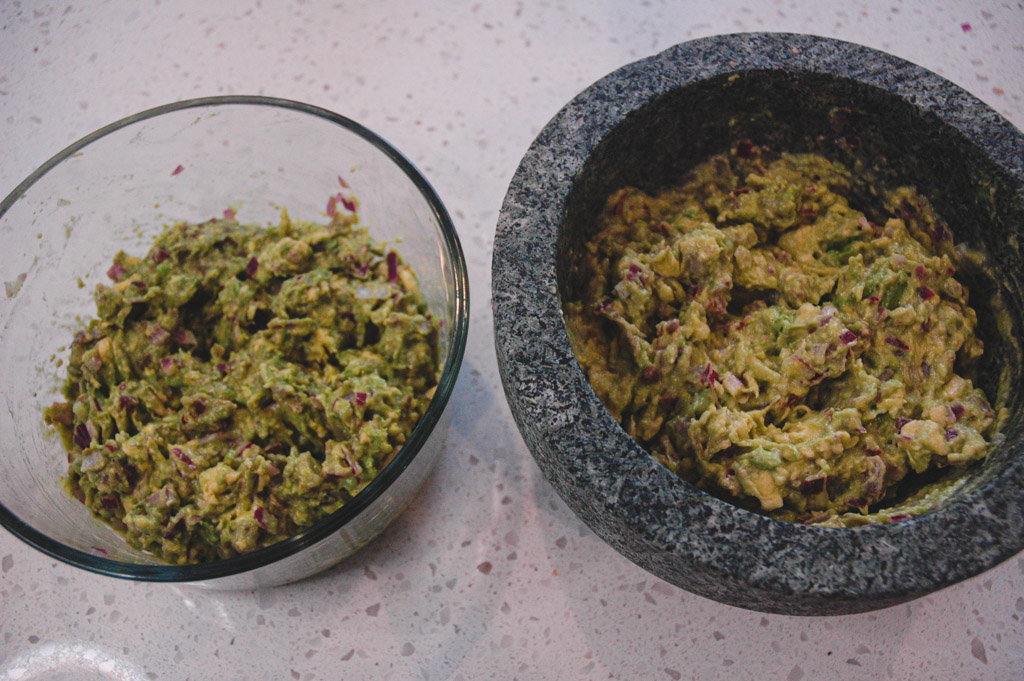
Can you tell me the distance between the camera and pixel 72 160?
1281 mm

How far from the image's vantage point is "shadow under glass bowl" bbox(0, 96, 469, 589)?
114 centimetres

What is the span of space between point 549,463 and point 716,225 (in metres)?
0.44

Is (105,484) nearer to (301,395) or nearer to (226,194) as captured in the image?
(301,395)

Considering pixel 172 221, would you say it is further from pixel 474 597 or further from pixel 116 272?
pixel 474 597

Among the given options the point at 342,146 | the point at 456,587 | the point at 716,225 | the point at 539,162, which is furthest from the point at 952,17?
the point at 456,587

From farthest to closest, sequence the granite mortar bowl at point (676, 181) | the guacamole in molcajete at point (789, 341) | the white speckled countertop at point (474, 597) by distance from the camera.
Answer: the white speckled countertop at point (474, 597)
the guacamole in molcajete at point (789, 341)
the granite mortar bowl at point (676, 181)

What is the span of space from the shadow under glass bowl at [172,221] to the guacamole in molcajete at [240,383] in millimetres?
45

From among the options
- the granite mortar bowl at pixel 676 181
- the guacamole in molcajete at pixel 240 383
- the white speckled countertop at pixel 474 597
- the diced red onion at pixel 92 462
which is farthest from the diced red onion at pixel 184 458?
the granite mortar bowl at pixel 676 181

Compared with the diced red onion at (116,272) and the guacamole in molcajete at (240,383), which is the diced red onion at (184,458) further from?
the diced red onion at (116,272)

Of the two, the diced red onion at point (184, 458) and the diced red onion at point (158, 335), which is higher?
the diced red onion at point (158, 335)

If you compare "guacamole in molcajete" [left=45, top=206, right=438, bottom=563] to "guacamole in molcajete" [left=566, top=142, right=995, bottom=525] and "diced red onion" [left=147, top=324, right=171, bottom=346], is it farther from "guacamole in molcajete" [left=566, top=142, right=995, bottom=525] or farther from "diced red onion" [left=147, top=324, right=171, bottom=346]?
"guacamole in molcajete" [left=566, top=142, right=995, bottom=525]

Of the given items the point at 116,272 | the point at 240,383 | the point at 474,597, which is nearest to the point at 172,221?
the point at 116,272

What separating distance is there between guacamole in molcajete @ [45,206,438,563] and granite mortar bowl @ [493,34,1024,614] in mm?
265

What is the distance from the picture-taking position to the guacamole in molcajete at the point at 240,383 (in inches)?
42.8
